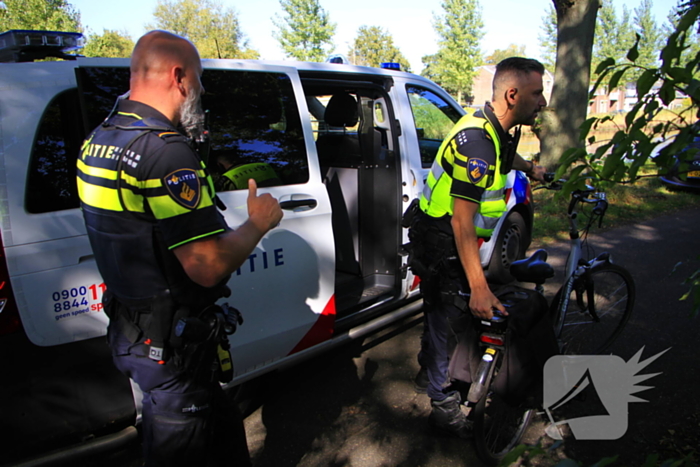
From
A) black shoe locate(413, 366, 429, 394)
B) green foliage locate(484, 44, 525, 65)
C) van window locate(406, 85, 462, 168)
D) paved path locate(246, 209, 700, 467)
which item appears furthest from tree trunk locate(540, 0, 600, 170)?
green foliage locate(484, 44, 525, 65)

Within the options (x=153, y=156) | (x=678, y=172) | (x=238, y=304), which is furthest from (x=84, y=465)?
(x=678, y=172)

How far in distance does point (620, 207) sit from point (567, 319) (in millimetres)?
5902

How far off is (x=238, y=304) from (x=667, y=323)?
344cm

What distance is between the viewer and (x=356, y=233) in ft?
13.8

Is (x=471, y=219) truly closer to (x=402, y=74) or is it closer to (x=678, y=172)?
(x=678, y=172)

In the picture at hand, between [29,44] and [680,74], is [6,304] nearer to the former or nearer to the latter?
[29,44]

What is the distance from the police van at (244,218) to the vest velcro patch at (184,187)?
0.92 m

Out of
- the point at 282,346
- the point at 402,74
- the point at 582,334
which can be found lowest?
the point at 582,334

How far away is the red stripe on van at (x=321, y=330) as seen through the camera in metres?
3.04

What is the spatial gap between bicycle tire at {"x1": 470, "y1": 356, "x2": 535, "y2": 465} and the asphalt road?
0.12 meters

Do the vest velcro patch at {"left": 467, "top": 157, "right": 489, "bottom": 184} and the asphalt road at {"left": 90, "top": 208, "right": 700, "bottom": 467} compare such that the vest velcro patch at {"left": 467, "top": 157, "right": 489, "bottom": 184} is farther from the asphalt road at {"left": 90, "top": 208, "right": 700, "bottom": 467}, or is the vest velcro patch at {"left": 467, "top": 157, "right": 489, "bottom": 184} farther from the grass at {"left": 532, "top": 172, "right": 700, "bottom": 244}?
the grass at {"left": 532, "top": 172, "right": 700, "bottom": 244}

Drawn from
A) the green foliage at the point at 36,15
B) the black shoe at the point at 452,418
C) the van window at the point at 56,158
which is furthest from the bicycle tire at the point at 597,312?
the green foliage at the point at 36,15

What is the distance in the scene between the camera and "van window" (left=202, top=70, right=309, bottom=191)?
2.78m

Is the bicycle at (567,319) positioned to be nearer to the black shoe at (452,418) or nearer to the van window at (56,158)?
the black shoe at (452,418)
